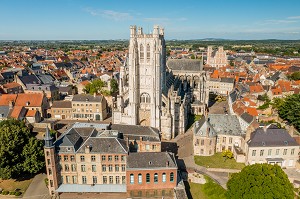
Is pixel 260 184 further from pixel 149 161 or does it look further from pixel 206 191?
pixel 149 161

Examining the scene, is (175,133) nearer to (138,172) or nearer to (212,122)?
(212,122)

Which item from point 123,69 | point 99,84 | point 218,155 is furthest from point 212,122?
Result: point 99,84

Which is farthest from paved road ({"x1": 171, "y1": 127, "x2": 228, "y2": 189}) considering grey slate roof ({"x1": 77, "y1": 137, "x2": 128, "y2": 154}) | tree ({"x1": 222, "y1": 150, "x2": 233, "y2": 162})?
grey slate roof ({"x1": 77, "y1": 137, "x2": 128, "y2": 154})

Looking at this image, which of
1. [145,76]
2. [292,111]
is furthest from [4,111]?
[292,111]

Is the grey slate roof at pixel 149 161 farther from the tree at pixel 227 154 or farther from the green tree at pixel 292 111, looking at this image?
the green tree at pixel 292 111

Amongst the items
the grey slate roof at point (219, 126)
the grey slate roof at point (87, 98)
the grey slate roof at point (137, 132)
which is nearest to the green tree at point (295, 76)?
the grey slate roof at point (219, 126)

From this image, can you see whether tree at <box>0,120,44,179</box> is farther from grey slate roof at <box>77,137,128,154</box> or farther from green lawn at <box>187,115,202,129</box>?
green lawn at <box>187,115,202,129</box>
